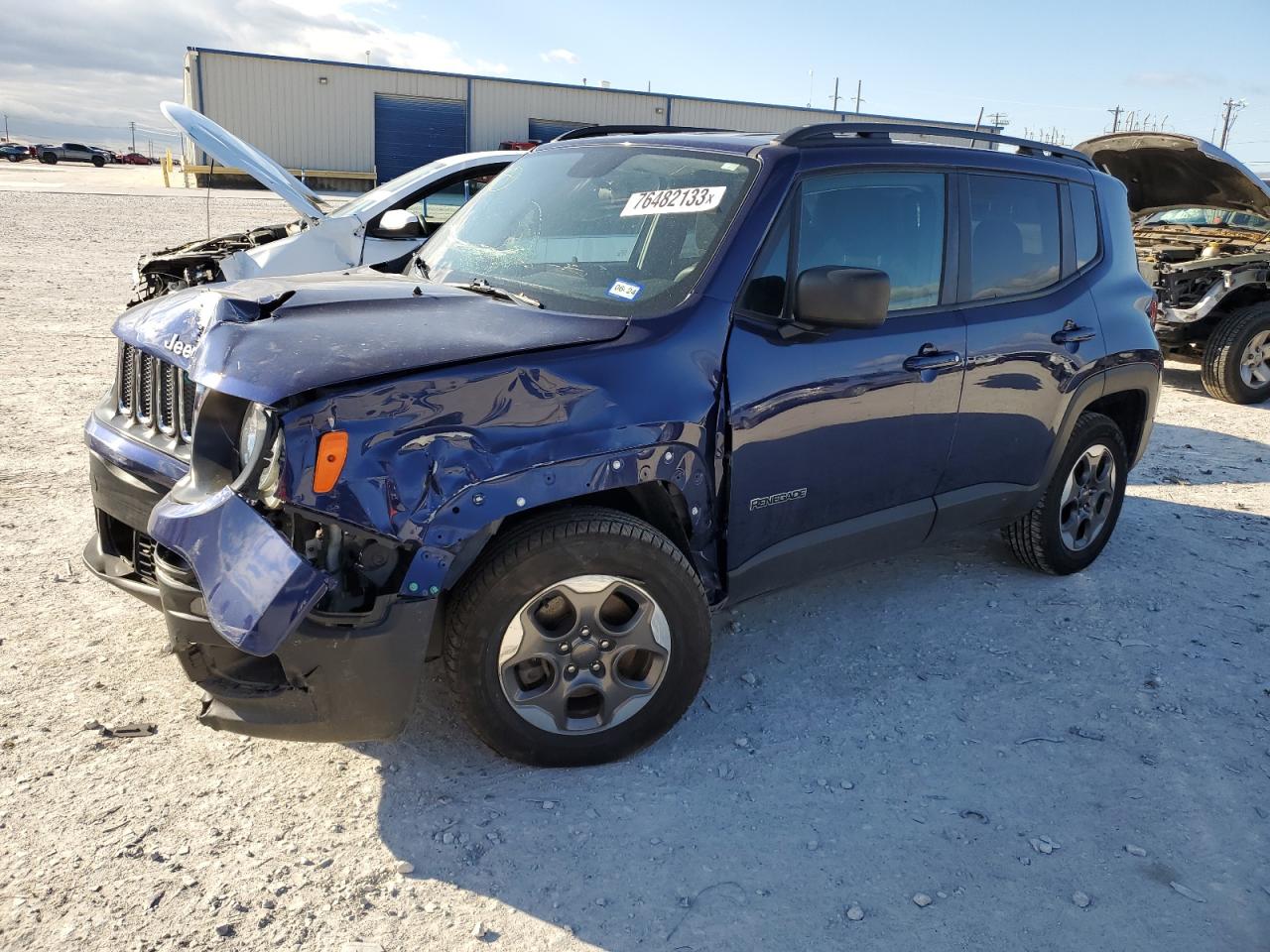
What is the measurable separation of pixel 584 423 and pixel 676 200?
1097 mm

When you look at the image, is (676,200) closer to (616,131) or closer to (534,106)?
(616,131)

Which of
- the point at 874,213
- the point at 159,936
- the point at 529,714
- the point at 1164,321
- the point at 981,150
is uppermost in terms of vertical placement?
the point at 981,150

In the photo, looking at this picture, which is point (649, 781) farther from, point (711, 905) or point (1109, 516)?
point (1109, 516)

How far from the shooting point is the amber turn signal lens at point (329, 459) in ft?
8.16

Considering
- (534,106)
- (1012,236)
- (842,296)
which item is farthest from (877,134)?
(534,106)

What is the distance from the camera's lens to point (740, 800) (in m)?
3.00

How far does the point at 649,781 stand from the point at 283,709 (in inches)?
43.8

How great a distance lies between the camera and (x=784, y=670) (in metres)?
3.79

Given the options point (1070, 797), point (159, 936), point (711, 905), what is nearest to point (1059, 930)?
point (1070, 797)

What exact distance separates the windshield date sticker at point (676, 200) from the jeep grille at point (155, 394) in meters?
1.59

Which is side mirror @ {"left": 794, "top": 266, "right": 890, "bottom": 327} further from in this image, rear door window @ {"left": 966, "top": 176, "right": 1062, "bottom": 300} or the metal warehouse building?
the metal warehouse building

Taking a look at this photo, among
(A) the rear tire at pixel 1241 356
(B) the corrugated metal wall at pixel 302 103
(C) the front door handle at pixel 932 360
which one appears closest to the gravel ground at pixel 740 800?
(C) the front door handle at pixel 932 360

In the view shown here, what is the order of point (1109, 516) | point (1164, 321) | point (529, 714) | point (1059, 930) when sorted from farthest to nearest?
1. point (1164, 321)
2. point (1109, 516)
3. point (529, 714)
4. point (1059, 930)

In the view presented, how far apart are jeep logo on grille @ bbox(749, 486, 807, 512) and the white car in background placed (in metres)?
3.79
